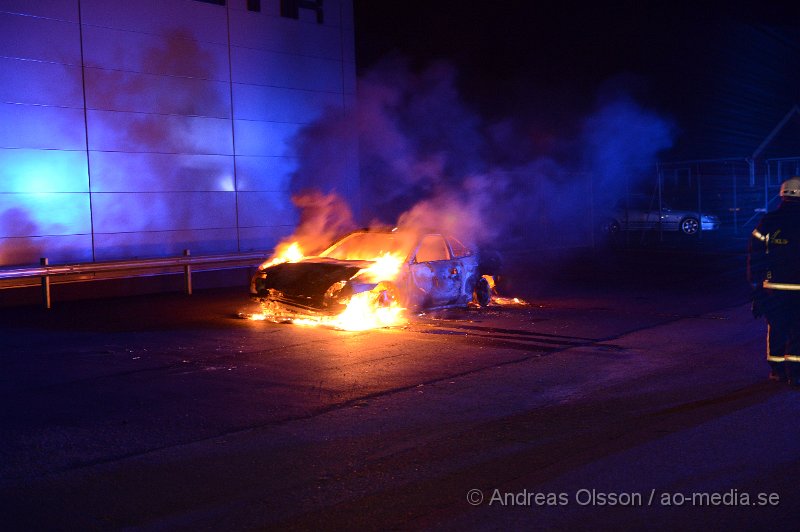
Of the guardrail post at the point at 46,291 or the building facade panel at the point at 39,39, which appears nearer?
the guardrail post at the point at 46,291

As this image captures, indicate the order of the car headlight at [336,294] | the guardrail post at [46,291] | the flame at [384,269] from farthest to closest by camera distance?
the guardrail post at [46,291], the flame at [384,269], the car headlight at [336,294]

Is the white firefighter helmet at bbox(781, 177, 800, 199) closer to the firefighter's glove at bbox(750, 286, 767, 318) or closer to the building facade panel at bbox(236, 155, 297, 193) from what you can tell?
the firefighter's glove at bbox(750, 286, 767, 318)

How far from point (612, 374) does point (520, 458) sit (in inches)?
118

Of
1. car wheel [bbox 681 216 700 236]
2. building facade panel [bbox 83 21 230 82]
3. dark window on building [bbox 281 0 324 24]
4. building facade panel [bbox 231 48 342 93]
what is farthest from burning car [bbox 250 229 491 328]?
car wheel [bbox 681 216 700 236]

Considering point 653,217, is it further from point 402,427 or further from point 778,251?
point 402,427

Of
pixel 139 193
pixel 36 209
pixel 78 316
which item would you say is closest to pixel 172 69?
pixel 139 193

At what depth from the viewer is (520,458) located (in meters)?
5.41

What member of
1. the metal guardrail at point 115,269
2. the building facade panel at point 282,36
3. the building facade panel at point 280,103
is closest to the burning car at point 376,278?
the metal guardrail at point 115,269

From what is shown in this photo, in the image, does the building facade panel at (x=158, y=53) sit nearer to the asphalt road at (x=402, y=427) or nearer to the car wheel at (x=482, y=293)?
the asphalt road at (x=402, y=427)

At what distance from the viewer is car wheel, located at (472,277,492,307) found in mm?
13622

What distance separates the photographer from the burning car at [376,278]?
11.5m

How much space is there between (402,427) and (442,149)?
1303 centimetres

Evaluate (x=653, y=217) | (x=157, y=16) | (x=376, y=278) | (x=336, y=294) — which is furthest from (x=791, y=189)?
(x=653, y=217)

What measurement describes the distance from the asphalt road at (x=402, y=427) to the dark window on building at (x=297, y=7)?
441 inches
